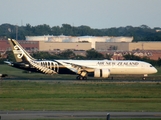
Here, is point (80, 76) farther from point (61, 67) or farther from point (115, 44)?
point (115, 44)

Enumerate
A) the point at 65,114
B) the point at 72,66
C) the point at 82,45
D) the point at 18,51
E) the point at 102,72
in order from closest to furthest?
the point at 65,114
the point at 102,72
the point at 72,66
the point at 18,51
the point at 82,45

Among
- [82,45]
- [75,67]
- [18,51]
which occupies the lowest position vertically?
[82,45]

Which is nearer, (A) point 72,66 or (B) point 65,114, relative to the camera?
(B) point 65,114

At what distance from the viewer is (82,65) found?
8262 cm

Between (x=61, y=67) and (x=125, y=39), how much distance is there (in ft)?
382

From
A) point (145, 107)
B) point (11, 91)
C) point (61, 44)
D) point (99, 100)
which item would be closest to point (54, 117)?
point (145, 107)

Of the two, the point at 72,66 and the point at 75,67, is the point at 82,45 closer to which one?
the point at 75,67

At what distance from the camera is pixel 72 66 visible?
269 ft

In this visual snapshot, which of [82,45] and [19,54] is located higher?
[19,54]

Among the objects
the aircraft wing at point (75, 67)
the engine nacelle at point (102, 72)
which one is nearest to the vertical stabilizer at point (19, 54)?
the aircraft wing at point (75, 67)

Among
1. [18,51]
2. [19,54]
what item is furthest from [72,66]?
[18,51]

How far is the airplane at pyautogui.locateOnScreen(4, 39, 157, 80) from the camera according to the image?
268 feet

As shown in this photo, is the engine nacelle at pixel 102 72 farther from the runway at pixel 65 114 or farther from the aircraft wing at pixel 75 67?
the runway at pixel 65 114

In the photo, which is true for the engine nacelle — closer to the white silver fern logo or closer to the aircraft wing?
the aircraft wing
